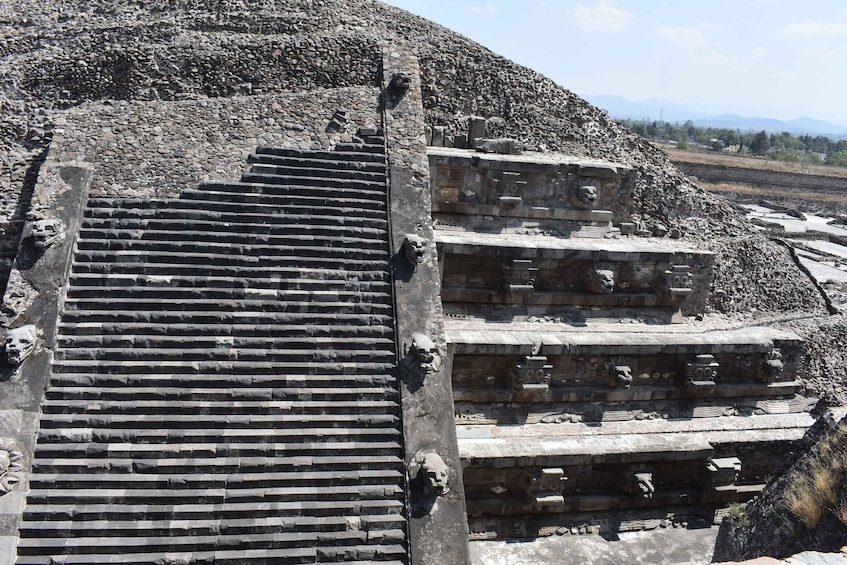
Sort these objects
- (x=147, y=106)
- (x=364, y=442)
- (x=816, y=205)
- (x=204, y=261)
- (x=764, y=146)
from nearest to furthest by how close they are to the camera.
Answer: (x=364, y=442) < (x=204, y=261) < (x=147, y=106) < (x=816, y=205) < (x=764, y=146)

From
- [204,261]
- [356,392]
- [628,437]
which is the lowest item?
[628,437]

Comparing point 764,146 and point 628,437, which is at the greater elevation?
point 764,146

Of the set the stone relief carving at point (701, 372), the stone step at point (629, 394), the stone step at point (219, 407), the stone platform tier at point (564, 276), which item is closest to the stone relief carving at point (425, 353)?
the stone step at point (219, 407)

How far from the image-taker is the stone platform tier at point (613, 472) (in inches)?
349

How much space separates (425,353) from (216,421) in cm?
294

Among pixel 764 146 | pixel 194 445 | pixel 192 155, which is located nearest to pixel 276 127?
pixel 192 155

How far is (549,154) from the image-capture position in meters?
12.9

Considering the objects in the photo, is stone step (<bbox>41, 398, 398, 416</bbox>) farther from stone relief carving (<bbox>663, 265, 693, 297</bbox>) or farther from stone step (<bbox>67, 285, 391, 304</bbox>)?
stone relief carving (<bbox>663, 265, 693, 297</bbox>)

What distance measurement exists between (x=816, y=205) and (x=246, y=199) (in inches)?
1413

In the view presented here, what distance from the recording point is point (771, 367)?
10578 mm

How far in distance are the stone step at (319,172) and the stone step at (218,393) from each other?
12.9ft

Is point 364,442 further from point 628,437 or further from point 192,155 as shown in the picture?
point 192,155

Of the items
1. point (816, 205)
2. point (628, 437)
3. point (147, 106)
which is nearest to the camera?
point (628, 437)

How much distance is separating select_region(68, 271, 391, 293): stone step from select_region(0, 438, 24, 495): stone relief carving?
2364 mm
